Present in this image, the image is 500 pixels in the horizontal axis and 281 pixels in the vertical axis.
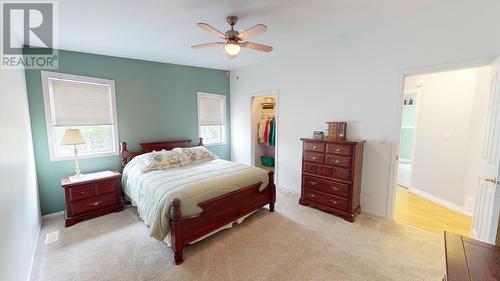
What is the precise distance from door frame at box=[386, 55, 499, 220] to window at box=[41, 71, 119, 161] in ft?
14.7

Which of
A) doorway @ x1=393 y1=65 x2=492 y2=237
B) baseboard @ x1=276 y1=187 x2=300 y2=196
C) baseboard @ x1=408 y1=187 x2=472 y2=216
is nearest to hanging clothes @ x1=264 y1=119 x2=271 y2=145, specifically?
baseboard @ x1=276 y1=187 x2=300 y2=196

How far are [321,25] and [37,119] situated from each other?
426 centimetres

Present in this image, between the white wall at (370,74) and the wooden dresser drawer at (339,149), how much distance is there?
17.5 inches

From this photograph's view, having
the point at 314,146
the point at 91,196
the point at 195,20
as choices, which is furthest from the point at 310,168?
the point at 91,196

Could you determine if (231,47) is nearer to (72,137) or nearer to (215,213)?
(215,213)

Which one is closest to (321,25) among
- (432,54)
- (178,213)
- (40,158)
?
(432,54)

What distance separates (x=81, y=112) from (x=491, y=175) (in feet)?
17.2

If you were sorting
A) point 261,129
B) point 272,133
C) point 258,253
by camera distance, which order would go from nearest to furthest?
point 258,253 → point 272,133 → point 261,129

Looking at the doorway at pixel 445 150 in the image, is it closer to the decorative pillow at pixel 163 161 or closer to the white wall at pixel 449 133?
the white wall at pixel 449 133

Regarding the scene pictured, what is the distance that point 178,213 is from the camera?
6.91ft

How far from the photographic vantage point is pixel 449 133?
11.4 ft

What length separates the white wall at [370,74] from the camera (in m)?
2.19

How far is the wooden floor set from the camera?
2792 millimetres

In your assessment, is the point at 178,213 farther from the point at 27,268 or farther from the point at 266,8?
the point at 266,8
